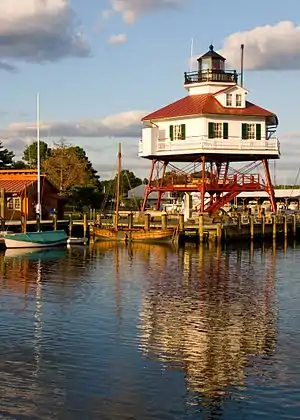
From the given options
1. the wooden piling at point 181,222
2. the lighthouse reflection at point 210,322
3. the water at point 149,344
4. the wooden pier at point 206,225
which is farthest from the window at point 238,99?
the water at point 149,344

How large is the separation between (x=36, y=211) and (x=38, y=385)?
4587 cm

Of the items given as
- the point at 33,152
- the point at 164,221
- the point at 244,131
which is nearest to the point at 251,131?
the point at 244,131

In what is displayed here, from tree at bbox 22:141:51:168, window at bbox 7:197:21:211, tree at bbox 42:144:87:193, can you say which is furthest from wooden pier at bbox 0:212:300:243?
tree at bbox 22:141:51:168

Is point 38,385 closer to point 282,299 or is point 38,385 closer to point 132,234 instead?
point 282,299

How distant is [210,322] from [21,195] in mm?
42034

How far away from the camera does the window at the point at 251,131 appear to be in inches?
2665

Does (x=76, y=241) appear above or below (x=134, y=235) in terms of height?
below

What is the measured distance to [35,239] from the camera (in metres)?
57.1

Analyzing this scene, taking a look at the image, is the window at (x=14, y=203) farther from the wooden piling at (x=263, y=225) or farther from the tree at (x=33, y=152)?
the tree at (x=33, y=152)

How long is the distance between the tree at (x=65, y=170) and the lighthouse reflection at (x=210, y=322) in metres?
61.4

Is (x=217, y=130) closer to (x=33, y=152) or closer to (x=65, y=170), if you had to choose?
(x=65, y=170)

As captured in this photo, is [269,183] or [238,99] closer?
[269,183]

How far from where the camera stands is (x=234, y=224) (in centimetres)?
6309

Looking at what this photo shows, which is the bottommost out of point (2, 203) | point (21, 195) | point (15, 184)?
point (2, 203)
